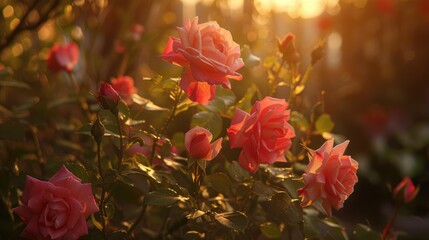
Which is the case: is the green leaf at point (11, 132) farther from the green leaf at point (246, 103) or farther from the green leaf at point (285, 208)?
the green leaf at point (285, 208)

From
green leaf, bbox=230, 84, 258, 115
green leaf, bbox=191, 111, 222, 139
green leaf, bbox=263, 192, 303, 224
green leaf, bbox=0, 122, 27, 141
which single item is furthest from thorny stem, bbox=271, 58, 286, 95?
green leaf, bbox=0, 122, 27, 141

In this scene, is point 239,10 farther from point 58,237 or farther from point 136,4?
point 58,237

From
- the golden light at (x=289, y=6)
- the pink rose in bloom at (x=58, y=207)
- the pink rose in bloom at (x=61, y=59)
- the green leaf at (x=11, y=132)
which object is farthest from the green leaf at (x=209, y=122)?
the golden light at (x=289, y=6)

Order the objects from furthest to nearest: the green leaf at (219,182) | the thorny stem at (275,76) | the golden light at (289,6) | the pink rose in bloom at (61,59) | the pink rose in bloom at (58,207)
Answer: the golden light at (289,6), the pink rose in bloom at (61,59), the thorny stem at (275,76), the green leaf at (219,182), the pink rose in bloom at (58,207)

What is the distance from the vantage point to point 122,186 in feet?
4.03

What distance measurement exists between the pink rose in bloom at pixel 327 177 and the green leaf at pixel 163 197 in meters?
0.21

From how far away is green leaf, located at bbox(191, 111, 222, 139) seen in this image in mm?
1138

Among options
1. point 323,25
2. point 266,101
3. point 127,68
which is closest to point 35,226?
point 266,101

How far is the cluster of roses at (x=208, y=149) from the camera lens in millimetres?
935

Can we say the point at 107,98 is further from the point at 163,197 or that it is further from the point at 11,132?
the point at 11,132

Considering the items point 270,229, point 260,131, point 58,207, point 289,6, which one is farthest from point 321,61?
point 289,6

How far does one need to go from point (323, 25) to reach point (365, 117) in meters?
0.96

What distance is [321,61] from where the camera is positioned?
2088 millimetres

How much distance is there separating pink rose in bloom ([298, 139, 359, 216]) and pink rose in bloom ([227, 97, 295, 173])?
0.23ft
